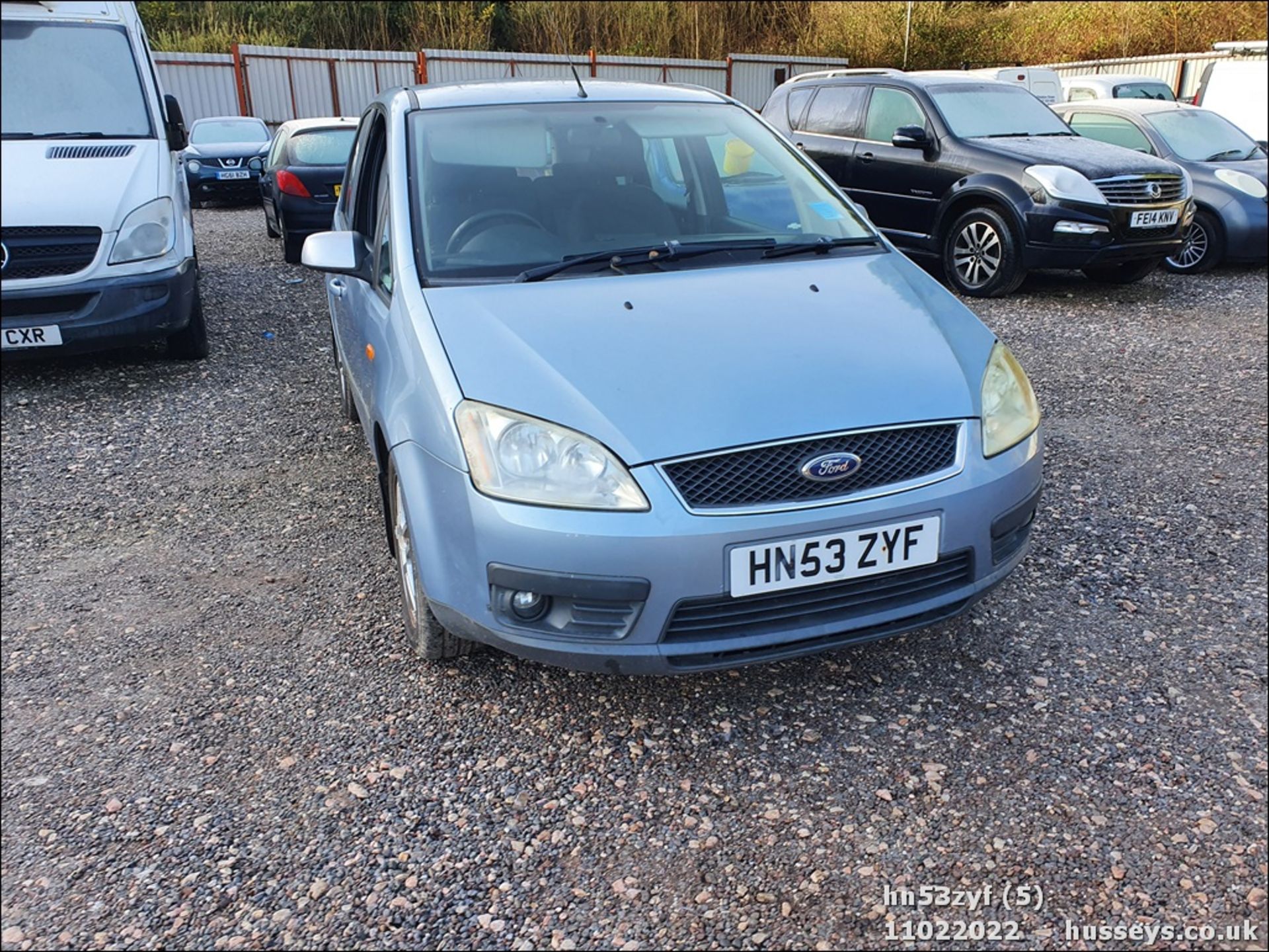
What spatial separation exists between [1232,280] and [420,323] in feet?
25.6

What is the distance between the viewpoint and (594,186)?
3096 millimetres

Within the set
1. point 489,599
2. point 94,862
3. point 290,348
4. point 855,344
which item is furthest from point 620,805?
point 290,348

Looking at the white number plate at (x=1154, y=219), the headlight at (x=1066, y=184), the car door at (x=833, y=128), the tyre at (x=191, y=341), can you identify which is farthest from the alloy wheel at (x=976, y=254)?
the tyre at (x=191, y=341)

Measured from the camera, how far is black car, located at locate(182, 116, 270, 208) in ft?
45.2

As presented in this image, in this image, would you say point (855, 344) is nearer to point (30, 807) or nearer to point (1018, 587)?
point (1018, 587)

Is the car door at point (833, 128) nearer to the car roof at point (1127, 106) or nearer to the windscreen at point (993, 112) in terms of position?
the windscreen at point (993, 112)

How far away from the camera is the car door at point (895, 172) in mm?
7715

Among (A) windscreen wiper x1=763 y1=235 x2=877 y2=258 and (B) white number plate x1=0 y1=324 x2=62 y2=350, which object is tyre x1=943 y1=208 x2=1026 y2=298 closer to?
(A) windscreen wiper x1=763 y1=235 x2=877 y2=258

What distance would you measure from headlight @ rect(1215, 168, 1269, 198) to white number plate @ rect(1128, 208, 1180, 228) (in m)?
1.56

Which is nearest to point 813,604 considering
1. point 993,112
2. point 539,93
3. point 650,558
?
point 650,558

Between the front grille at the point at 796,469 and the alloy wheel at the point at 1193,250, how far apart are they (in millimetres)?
7220

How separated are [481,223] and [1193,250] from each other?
7.59 metres

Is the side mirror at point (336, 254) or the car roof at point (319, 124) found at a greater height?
the side mirror at point (336, 254)

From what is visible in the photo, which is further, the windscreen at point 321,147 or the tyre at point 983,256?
the windscreen at point 321,147
